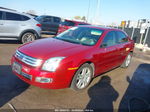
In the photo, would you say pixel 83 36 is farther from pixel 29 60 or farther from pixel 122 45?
pixel 29 60

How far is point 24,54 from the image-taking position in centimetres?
345

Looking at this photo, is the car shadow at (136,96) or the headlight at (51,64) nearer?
the headlight at (51,64)

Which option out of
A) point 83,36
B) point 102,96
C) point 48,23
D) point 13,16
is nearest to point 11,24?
point 13,16

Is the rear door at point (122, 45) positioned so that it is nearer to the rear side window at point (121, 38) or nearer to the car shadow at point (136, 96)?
the rear side window at point (121, 38)

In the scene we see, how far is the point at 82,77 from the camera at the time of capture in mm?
3818

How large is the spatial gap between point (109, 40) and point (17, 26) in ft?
18.0

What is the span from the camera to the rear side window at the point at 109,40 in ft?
14.5

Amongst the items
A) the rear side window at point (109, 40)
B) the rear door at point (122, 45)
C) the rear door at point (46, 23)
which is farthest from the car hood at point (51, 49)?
the rear door at point (46, 23)

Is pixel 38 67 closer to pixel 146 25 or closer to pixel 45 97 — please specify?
Answer: pixel 45 97

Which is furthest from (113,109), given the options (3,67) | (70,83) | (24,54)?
(3,67)

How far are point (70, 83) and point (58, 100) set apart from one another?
1.53ft

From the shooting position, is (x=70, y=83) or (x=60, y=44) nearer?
(x=70, y=83)

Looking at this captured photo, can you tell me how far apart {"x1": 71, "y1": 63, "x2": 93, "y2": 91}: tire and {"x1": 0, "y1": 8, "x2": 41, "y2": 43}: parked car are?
5.72 metres

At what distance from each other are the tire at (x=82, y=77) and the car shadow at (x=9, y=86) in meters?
1.22
